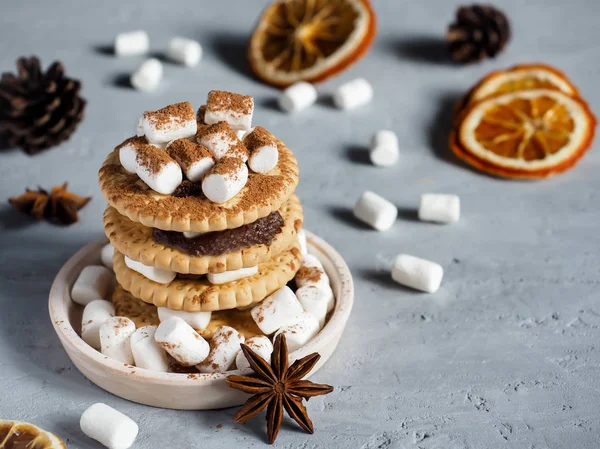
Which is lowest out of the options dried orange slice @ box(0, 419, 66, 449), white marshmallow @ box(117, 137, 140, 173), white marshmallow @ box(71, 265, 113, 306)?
dried orange slice @ box(0, 419, 66, 449)

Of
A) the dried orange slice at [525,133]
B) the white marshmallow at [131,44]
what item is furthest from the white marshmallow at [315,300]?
the white marshmallow at [131,44]

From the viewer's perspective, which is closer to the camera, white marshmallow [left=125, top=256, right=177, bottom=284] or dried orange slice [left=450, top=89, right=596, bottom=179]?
white marshmallow [left=125, top=256, right=177, bottom=284]

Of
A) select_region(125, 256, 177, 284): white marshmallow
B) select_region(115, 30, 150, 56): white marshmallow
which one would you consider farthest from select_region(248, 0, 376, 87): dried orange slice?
select_region(125, 256, 177, 284): white marshmallow

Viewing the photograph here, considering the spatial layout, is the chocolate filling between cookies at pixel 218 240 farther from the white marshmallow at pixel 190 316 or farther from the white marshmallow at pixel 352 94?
the white marshmallow at pixel 352 94

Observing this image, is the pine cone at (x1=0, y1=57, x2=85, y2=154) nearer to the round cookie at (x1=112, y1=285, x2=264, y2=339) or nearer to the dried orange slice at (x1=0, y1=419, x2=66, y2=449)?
the round cookie at (x1=112, y1=285, x2=264, y2=339)

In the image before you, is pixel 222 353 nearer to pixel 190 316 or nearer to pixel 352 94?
pixel 190 316

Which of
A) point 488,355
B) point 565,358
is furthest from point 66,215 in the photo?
point 565,358
